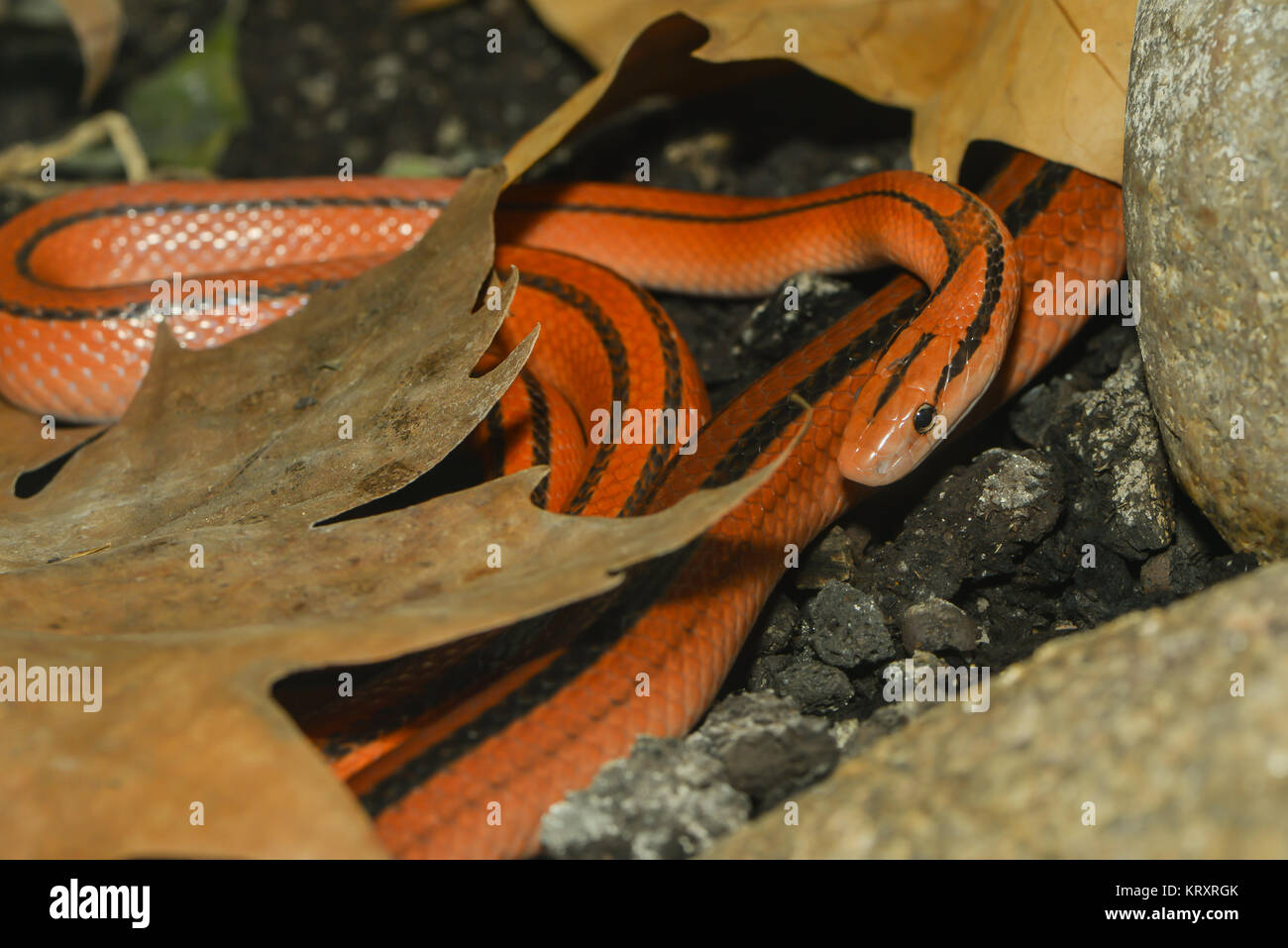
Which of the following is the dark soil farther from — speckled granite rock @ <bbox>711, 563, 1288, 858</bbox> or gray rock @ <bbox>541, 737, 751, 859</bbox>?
speckled granite rock @ <bbox>711, 563, 1288, 858</bbox>

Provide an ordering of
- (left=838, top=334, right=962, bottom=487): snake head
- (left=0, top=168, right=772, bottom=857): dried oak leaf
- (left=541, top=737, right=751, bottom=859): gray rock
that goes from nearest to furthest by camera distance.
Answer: (left=0, top=168, right=772, bottom=857): dried oak leaf → (left=541, top=737, right=751, bottom=859): gray rock → (left=838, top=334, right=962, bottom=487): snake head

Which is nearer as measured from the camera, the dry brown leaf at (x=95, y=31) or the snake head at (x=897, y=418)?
the snake head at (x=897, y=418)

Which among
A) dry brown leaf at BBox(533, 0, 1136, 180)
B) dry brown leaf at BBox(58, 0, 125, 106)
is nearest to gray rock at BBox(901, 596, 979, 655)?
dry brown leaf at BBox(533, 0, 1136, 180)

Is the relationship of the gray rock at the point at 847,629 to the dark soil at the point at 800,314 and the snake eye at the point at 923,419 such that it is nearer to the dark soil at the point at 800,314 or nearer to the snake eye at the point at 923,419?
the dark soil at the point at 800,314

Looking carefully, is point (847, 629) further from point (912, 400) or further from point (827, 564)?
point (912, 400)

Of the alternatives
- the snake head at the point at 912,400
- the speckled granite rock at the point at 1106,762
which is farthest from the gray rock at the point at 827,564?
the speckled granite rock at the point at 1106,762

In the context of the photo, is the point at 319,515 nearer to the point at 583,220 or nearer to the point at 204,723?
the point at 204,723
